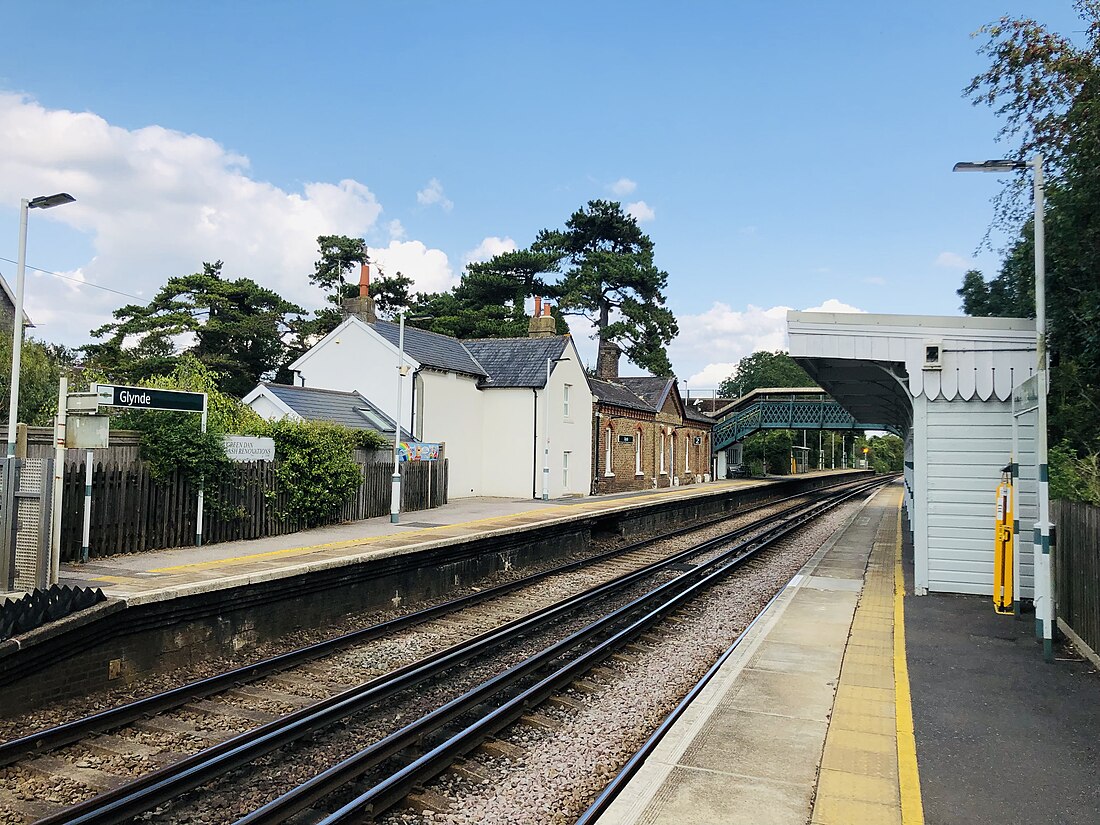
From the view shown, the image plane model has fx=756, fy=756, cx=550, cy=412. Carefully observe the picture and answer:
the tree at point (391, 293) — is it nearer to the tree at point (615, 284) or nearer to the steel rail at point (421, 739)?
the tree at point (615, 284)

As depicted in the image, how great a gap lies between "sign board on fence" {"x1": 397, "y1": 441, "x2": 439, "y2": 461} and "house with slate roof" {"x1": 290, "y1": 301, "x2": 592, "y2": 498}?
170 cm

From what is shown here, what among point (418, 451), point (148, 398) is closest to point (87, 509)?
point (148, 398)

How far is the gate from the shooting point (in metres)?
7.99

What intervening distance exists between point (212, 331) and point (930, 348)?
36311mm

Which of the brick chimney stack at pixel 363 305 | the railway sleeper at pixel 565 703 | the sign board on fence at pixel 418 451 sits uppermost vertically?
the brick chimney stack at pixel 363 305

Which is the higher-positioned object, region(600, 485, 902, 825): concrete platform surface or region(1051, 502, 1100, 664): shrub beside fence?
region(1051, 502, 1100, 664): shrub beside fence

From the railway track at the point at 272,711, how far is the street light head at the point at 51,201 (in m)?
7.50

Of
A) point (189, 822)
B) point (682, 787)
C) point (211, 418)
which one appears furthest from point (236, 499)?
point (682, 787)

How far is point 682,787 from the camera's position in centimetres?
453

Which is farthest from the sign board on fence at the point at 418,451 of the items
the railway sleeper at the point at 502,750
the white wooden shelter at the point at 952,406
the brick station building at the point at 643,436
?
the railway sleeper at the point at 502,750

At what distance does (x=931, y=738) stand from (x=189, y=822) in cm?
505

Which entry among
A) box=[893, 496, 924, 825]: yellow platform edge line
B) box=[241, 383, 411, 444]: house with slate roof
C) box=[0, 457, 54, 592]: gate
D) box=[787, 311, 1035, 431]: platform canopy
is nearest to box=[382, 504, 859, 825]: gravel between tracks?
box=[893, 496, 924, 825]: yellow platform edge line

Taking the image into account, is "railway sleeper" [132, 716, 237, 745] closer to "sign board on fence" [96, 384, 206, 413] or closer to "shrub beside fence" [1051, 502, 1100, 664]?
"sign board on fence" [96, 384, 206, 413]

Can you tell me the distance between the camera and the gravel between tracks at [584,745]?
5082 mm
